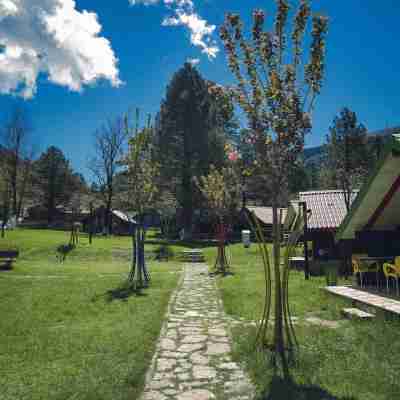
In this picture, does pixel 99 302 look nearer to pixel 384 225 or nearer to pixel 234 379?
pixel 234 379

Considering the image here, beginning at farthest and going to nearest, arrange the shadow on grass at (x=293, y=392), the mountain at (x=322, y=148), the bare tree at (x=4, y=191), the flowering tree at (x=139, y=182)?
1. the bare tree at (x=4, y=191)
2. the flowering tree at (x=139, y=182)
3. the mountain at (x=322, y=148)
4. the shadow on grass at (x=293, y=392)

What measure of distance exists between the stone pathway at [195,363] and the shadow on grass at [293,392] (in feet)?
0.78

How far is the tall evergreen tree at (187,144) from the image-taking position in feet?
116

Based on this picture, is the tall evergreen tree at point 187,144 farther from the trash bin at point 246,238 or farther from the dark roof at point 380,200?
the dark roof at point 380,200

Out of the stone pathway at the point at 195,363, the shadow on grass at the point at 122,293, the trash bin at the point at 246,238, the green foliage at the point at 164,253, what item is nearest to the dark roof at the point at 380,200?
the stone pathway at the point at 195,363

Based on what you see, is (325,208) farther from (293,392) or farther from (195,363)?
(293,392)

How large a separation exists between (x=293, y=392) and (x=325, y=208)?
17.8 metres

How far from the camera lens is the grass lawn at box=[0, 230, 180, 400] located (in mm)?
4422

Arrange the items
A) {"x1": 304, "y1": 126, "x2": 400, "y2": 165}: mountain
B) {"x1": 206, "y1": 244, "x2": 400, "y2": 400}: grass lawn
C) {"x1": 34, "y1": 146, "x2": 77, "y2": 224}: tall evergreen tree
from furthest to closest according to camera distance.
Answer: {"x1": 34, "y1": 146, "x2": 77, "y2": 224}: tall evergreen tree → {"x1": 304, "y1": 126, "x2": 400, "y2": 165}: mountain → {"x1": 206, "y1": 244, "x2": 400, "y2": 400}: grass lawn

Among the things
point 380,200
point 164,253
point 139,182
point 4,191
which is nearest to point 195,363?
point 380,200

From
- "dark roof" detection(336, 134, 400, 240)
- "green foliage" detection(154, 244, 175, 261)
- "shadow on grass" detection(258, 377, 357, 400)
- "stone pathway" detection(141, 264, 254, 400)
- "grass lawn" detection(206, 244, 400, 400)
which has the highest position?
"dark roof" detection(336, 134, 400, 240)

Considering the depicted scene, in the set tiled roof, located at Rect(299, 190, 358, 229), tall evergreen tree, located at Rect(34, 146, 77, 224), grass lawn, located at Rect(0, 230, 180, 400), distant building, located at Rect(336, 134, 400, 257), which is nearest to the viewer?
grass lawn, located at Rect(0, 230, 180, 400)

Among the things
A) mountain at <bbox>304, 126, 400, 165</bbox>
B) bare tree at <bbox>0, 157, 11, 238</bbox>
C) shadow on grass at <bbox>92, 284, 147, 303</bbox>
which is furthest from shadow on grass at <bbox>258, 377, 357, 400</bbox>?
bare tree at <bbox>0, 157, 11, 238</bbox>

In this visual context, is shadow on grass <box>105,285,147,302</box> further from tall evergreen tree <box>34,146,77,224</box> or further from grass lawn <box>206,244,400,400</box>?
tall evergreen tree <box>34,146,77,224</box>
